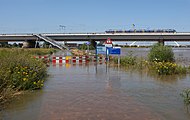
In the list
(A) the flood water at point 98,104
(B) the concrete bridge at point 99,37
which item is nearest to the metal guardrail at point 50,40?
(B) the concrete bridge at point 99,37

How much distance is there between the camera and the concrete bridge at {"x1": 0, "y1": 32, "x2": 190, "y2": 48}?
67.6m

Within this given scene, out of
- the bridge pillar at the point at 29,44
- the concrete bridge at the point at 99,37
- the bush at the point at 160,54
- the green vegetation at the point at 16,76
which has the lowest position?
the green vegetation at the point at 16,76

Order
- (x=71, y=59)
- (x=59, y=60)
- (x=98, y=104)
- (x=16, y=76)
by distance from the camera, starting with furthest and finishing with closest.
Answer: (x=71, y=59), (x=59, y=60), (x=16, y=76), (x=98, y=104)

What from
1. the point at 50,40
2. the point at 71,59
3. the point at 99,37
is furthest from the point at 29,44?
the point at 71,59

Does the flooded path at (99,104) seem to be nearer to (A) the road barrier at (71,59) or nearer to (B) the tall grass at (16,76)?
(B) the tall grass at (16,76)

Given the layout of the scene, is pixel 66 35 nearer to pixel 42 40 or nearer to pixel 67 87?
pixel 42 40

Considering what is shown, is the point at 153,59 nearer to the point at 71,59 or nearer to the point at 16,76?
the point at 71,59

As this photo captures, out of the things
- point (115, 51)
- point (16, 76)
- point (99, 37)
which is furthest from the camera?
point (99, 37)

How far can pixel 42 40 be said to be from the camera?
280ft

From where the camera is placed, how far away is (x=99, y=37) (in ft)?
250

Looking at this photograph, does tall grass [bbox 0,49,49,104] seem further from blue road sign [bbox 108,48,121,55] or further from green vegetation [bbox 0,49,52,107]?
blue road sign [bbox 108,48,121,55]

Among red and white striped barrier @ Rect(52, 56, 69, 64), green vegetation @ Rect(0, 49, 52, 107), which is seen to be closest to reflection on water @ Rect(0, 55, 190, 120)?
green vegetation @ Rect(0, 49, 52, 107)

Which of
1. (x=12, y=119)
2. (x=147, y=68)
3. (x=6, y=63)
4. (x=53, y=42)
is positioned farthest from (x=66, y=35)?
(x=12, y=119)

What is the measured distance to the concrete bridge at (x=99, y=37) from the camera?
2660 inches
